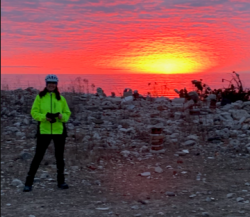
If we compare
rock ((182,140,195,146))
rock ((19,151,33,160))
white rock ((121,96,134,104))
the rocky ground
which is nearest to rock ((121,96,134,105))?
white rock ((121,96,134,104))

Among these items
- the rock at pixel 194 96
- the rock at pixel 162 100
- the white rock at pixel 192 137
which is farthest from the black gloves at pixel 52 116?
the rock at pixel 162 100

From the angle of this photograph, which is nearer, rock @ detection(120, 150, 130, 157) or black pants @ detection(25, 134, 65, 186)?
black pants @ detection(25, 134, 65, 186)

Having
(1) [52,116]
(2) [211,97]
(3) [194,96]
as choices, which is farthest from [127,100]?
(1) [52,116]

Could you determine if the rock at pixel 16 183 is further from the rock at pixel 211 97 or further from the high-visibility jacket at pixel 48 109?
the rock at pixel 211 97

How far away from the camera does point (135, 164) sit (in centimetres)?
668

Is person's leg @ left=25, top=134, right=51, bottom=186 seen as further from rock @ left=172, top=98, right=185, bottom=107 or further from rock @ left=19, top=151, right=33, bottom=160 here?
rock @ left=172, top=98, right=185, bottom=107

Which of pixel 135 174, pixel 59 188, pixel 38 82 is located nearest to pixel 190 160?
pixel 135 174

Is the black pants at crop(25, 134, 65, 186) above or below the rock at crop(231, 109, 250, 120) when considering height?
below

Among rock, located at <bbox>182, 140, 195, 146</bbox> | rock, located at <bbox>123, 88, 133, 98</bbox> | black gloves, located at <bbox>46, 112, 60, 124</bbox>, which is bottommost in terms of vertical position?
rock, located at <bbox>182, 140, 195, 146</bbox>

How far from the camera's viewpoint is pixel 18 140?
8148mm

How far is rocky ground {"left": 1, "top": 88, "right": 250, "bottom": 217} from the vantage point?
487 cm

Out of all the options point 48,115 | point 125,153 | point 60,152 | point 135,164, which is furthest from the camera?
point 125,153

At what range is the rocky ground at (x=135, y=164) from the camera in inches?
192

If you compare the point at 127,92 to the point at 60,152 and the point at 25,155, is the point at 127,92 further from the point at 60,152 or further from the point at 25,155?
the point at 60,152
